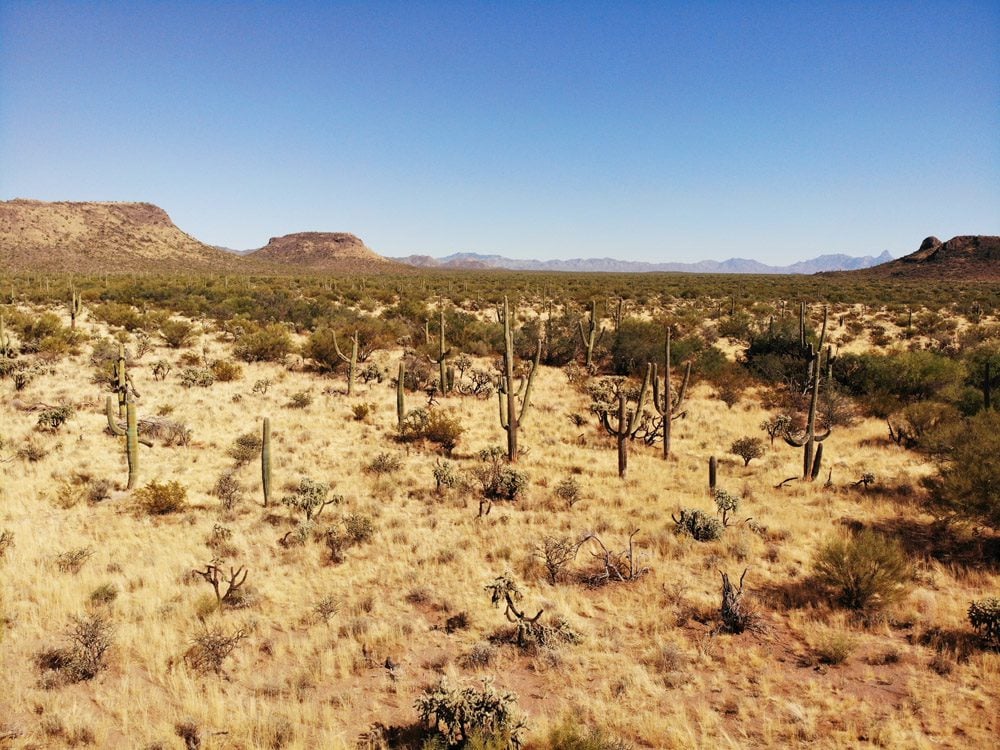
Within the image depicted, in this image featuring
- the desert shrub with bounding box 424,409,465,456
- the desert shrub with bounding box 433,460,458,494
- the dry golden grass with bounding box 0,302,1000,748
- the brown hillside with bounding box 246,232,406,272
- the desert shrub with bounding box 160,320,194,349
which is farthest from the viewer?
the brown hillside with bounding box 246,232,406,272

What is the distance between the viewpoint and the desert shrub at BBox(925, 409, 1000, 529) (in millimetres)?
8175

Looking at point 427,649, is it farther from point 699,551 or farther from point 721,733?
point 699,551

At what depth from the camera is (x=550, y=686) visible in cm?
580

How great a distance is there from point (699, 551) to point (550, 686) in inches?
159

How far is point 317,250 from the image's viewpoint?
481 ft

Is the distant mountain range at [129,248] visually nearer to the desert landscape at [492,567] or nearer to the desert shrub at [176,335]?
the desert shrub at [176,335]

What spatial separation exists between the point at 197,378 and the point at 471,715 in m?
18.0

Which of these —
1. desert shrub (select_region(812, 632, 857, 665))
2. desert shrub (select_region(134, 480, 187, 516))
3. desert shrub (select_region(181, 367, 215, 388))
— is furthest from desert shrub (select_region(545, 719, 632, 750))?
desert shrub (select_region(181, 367, 215, 388))

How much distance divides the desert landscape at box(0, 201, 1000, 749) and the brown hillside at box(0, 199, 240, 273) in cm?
7148

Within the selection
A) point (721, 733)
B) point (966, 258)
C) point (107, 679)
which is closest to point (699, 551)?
point (721, 733)

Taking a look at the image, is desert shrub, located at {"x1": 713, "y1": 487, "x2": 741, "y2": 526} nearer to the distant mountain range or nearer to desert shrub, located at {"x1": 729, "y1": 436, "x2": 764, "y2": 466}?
desert shrub, located at {"x1": 729, "y1": 436, "x2": 764, "y2": 466}

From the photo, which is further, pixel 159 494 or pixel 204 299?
pixel 204 299

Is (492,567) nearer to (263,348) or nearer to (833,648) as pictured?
(833,648)

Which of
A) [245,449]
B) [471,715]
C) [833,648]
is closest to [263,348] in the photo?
[245,449]
